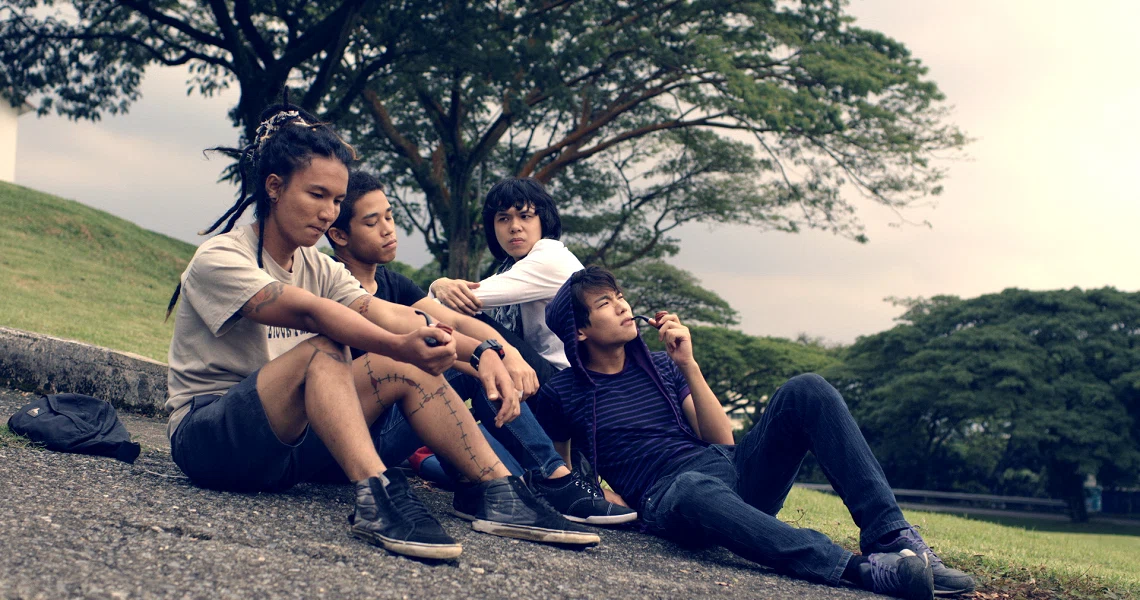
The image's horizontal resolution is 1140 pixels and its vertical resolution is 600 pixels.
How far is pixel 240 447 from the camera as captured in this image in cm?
273

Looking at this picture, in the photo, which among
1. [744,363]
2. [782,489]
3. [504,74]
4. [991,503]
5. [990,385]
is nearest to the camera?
[782,489]

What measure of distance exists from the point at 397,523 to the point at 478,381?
A: 0.86m

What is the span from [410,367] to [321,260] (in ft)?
1.88

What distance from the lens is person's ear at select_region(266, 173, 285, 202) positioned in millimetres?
2856

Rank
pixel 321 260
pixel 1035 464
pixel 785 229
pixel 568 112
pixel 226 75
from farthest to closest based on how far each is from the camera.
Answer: pixel 1035 464 → pixel 785 229 → pixel 568 112 → pixel 226 75 → pixel 321 260

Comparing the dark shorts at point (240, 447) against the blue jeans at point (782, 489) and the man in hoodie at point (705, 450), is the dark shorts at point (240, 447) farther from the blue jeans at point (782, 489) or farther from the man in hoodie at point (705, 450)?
the blue jeans at point (782, 489)

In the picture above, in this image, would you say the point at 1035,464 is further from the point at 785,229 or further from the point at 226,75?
the point at 226,75

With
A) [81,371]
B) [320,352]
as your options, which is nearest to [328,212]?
[320,352]

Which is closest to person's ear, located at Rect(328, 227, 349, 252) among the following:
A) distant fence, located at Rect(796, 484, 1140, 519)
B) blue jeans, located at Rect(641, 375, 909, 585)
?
blue jeans, located at Rect(641, 375, 909, 585)

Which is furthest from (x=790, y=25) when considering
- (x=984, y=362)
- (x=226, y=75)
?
(x=984, y=362)

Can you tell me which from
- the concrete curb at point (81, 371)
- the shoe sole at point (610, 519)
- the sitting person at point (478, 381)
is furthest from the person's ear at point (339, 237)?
the concrete curb at point (81, 371)

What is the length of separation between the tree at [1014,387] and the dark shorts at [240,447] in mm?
23417

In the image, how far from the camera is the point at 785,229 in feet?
65.8

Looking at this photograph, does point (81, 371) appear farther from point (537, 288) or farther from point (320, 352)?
point (320, 352)
